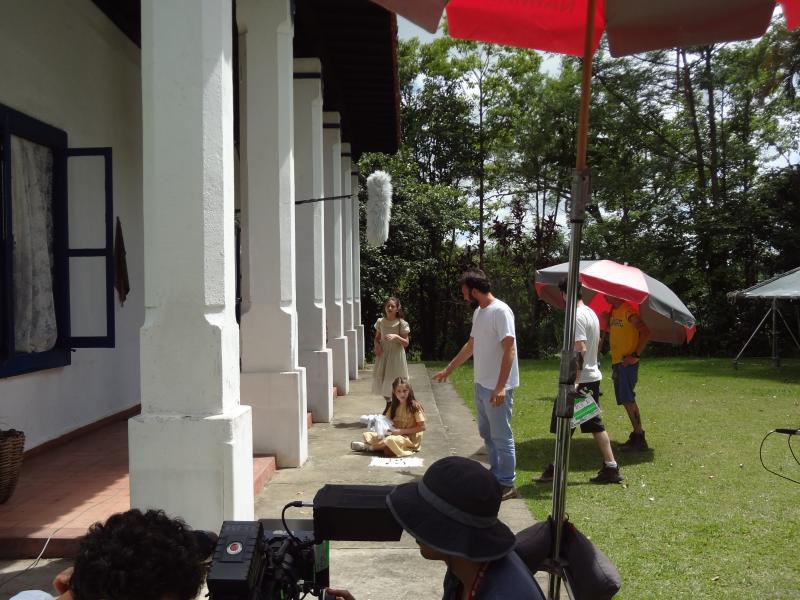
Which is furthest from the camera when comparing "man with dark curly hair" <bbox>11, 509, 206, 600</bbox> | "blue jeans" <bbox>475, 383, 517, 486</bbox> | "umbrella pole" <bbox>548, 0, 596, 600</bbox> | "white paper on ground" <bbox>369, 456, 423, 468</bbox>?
"white paper on ground" <bbox>369, 456, 423, 468</bbox>

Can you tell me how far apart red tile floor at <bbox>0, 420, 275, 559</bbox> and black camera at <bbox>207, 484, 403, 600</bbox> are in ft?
9.96

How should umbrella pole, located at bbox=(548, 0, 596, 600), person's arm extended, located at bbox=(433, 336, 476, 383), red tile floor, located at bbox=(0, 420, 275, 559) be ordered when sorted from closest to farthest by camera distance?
umbrella pole, located at bbox=(548, 0, 596, 600)
red tile floor, located at bbox=(0, 420, 275, 559)
person's arm extended, located at bbox=(433, 336, 476, 383)

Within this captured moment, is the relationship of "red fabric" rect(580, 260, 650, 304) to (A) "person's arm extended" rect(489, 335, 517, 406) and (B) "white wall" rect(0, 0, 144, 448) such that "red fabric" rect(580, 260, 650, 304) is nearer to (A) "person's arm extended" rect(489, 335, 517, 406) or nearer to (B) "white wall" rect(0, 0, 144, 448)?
(A) "person's arm extended" rect(489, 335, 517, 406)

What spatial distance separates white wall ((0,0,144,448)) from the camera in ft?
22.5

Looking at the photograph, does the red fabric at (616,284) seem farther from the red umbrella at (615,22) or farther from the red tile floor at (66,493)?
the red umbrella at (615,22)

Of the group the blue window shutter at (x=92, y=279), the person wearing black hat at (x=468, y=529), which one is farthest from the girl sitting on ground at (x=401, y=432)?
the person wearing black hat at (x=468, y=529)

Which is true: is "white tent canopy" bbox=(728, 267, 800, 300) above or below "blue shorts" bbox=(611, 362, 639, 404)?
above

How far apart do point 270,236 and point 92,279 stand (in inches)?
89.1

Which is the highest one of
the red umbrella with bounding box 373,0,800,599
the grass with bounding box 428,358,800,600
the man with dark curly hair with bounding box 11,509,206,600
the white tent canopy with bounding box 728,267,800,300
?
the red umbrella with bounding box 373,0,800,599

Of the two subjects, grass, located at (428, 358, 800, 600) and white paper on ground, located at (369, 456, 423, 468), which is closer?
grass, located at (428, 358, 800, 600)

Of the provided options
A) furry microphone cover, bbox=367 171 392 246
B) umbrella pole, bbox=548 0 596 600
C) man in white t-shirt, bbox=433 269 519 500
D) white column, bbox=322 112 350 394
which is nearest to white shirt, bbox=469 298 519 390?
man in white t-shirt, bbox=433 269 519 500

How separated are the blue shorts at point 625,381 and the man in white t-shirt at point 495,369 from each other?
232 centimetres

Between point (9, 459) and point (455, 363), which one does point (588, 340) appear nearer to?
point (455, 363)

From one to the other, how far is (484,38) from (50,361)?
5.15 m
